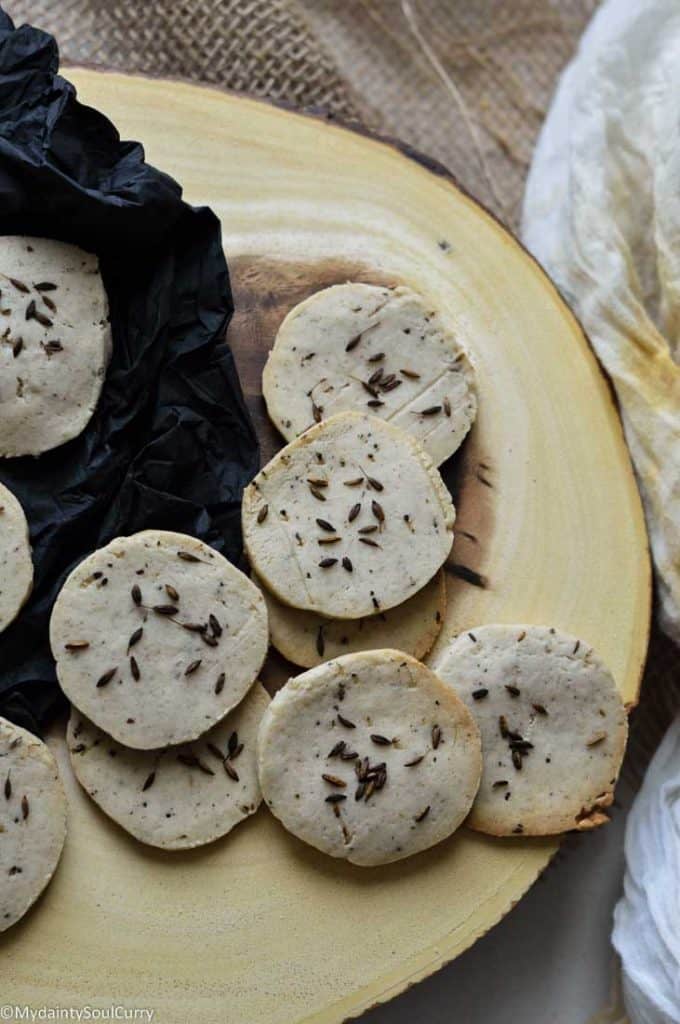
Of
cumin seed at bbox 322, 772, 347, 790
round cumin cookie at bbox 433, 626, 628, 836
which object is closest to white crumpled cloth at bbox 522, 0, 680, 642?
round cumin cookie at bbox 433, 626, 628, 836

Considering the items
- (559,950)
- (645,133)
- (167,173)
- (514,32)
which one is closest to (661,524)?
(645,133)

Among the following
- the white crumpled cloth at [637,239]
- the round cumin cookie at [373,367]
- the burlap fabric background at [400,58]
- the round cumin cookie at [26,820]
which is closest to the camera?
the round cumin cookie at [26,820]

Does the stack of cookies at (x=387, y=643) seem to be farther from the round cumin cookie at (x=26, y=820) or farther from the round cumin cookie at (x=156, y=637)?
the round cumin cookie at (x=26, y=820)

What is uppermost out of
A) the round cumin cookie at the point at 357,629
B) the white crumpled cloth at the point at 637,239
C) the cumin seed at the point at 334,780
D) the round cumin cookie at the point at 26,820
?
the white crumpled cloth at the point at 637,239

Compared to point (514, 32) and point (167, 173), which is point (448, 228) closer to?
point (167, 173)

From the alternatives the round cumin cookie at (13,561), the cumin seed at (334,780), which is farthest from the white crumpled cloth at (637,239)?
the round cumin cookie at (13,561)

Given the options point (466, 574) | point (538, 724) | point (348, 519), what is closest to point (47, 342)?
point (348, 519)

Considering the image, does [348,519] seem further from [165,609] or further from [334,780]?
[334,780]
